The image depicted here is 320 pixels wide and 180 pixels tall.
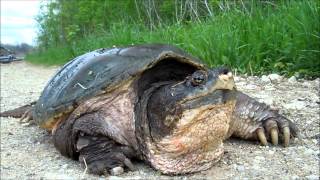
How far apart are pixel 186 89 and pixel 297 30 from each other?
2.10m

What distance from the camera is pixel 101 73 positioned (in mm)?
2035

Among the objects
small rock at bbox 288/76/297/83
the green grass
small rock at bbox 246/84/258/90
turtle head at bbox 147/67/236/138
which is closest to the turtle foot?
turtle head at bbox 147/67/236/138

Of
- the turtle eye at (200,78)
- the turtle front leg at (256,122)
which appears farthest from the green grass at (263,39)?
the turtle eye at (200,78)

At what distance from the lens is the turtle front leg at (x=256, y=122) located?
7.30 ft

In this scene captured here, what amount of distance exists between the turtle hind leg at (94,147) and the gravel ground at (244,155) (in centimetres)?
4

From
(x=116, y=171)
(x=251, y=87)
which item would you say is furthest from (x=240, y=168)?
(x=251, y=87)

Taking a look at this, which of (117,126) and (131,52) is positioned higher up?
(131,52)

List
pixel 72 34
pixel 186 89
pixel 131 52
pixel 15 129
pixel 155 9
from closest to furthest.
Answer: pixel 186 89 → pixel 131 52 → pixel 15 129 → pixel 155 9 → pixel 72 34

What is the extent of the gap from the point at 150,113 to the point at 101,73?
322 mm

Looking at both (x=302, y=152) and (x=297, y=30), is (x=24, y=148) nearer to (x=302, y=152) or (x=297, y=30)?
(x=302, y=152)

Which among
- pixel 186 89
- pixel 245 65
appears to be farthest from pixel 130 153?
pixel 245 65

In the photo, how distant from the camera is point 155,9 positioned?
6.61 metres

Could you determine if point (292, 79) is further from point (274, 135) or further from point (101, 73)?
point (101, 73)

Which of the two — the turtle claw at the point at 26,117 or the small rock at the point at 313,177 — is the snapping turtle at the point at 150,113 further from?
the turtle claw at the point at 26,117
